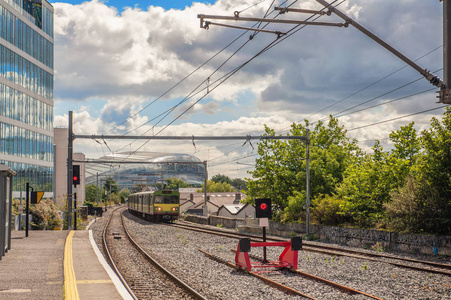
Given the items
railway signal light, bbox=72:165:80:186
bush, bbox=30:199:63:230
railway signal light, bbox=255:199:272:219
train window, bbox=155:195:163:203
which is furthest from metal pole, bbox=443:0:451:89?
train window, bbox=155:195:163:203

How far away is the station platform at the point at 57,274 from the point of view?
10164mm

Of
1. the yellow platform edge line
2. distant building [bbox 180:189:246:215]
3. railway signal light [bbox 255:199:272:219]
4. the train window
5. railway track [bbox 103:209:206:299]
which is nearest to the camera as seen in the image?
the yellow platform edge line

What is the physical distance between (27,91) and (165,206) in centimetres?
2084

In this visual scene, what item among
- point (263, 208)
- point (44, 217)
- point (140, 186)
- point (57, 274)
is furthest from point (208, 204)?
point (57, 274)

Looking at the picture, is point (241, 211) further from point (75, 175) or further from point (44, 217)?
point (75, 175)

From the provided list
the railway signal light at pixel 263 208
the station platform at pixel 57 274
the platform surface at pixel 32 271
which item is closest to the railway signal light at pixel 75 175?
the platform surface at pixel 32 271

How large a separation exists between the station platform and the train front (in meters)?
25.4

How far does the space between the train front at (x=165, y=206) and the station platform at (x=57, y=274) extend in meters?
25.4

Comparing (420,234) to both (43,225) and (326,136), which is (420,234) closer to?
(326,136)

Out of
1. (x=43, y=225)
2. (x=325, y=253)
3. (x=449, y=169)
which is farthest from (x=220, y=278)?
(x=43, y=225)

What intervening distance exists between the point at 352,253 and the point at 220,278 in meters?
8.41

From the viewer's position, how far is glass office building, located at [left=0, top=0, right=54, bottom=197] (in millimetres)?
48125

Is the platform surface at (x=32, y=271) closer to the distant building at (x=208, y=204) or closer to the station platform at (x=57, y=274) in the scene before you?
the station platform at (x=57, y=274)

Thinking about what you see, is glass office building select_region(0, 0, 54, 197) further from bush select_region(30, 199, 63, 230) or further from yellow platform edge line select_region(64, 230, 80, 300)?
yellow platform edge line select_region(64, 230, 80, 300)
